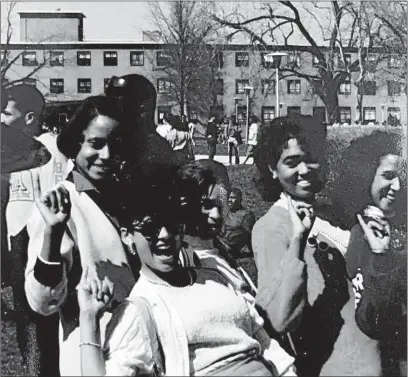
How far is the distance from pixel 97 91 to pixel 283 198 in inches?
36.5

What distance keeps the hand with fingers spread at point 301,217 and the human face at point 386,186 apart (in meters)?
0.40

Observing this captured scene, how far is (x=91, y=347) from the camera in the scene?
2.69m

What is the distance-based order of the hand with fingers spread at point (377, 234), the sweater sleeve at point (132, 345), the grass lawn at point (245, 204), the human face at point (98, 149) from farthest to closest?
the hand with fingers spread at point (377, 234), the grass lawn at point (245, 204), the human face at point (98, 149), the sweater sleeve at point (132, 345)

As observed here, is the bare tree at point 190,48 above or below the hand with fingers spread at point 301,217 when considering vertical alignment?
above

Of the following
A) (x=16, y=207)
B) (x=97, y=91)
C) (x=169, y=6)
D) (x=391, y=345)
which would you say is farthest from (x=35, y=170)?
(x=391, y=345)

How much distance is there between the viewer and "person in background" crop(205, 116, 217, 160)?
3.12 metres

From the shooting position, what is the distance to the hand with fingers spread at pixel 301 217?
3090 millimetres

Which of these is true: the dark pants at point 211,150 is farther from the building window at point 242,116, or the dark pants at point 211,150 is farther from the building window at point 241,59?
the building window at point 241,59

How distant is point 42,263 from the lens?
2.77 metres

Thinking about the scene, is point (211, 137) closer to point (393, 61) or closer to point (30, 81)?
point (30, 81)

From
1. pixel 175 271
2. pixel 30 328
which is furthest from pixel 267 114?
pixel 30 328

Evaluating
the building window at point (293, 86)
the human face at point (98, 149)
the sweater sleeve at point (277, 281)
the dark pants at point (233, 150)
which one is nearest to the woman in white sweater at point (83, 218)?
the human face at point (98, 149)

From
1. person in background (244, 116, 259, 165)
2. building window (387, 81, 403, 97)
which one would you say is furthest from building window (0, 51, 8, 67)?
building window (387, 81, 403, 97)

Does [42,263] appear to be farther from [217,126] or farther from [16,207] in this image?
[217,126]
